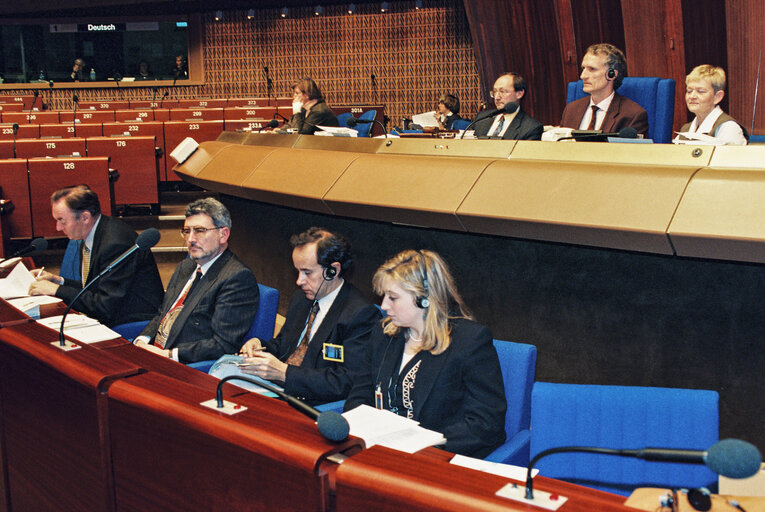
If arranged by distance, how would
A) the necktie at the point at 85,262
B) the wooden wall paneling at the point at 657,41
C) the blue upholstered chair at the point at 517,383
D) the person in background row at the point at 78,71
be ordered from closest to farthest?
1. the blue upholstered chair at the point at 517,383
2. the necktie at the point at 85,262
3. the wooden wall paneling at the point at 657,41
4. the person in background row at the point at 78,71

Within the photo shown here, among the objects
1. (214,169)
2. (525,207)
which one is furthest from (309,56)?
(525,207)

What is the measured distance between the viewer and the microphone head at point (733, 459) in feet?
3.06

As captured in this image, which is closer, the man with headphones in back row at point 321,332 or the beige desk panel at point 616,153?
the man with headphones in back row at point 321,332

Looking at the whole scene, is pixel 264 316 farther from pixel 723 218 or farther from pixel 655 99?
pixel 655 99

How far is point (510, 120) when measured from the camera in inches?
169

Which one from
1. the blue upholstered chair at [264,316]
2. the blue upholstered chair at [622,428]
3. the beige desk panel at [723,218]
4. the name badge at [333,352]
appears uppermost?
the beige desk panel at [723,218]

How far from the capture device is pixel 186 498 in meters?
1.36

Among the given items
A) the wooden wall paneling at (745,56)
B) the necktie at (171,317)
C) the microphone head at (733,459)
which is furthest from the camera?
the wooden wall paneling at (745,56)

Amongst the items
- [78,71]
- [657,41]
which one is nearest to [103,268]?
[657,41]

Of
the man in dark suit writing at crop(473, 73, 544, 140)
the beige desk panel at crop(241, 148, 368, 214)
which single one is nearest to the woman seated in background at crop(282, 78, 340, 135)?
the beige desk panel at crop(241, 148, 368, 214)

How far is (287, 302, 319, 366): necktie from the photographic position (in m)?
2.75

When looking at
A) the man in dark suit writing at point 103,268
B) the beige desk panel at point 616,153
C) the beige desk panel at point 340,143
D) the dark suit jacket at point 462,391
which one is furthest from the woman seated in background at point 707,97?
the man in dark suit writing at point 103,268

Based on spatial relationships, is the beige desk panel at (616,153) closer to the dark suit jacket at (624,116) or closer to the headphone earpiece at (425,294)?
the dark suit jacket at (624,116)

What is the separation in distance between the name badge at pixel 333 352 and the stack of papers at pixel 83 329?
2.36 feet
